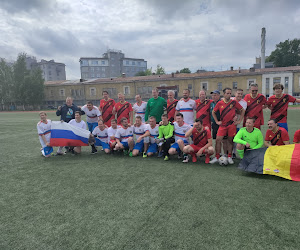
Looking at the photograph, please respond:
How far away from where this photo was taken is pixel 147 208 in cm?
301

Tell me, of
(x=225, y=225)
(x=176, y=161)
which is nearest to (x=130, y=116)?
(x=176, y=161)

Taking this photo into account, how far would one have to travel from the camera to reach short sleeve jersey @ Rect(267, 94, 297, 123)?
514 cm

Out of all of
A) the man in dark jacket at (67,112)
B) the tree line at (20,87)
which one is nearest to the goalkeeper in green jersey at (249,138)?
the man in dark jacket at (67,112)

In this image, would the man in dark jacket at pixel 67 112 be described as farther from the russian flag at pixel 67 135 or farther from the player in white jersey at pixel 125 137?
the player in white jersey at pixel 125 137

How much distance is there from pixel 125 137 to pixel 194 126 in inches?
82.0

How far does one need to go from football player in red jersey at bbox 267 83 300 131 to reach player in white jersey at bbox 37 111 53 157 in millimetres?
6125

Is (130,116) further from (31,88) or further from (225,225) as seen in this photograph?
(31,88)

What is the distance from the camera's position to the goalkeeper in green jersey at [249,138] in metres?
4.70

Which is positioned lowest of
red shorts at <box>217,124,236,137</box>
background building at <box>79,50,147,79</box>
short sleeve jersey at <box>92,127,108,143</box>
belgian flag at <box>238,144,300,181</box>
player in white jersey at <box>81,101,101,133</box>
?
belgian flag at <box>238,144,300,181</box>

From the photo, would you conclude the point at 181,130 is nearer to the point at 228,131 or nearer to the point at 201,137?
the point at 201,137

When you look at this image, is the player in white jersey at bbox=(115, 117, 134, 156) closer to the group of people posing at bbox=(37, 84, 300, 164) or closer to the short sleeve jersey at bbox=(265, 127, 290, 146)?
the group of people posing at bbox=(37, 84, 300, 164)

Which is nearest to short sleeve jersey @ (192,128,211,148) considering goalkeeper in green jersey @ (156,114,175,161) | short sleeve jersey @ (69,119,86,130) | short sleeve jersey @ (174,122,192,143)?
short sleeve jersey @ (174,122,192,143)

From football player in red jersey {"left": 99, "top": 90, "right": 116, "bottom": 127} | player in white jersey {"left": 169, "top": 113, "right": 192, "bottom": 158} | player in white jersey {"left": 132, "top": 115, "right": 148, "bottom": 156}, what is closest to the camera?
player in white jersey {"left": 169, "top": 113, "right": 192, "bottom": 158}

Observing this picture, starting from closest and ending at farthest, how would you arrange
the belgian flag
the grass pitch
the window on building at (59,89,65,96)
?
1. the grass pitch
2. the belgian flag
3. the window on building at (59,89,65,96)
